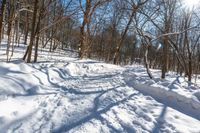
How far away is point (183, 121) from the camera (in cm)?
400

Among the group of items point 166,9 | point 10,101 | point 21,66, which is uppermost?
point 166,9

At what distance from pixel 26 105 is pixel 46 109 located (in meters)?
0.41

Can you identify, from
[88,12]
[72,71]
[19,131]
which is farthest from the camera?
[88,12]

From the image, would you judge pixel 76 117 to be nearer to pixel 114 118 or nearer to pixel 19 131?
pixel 114 118

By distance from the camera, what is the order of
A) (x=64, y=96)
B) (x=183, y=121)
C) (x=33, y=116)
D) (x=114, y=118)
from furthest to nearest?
(x=64, y=96)
(x=183, y=121)
(x=114, y=118)
(x=33, y=116)

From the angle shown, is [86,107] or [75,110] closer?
[75,110]

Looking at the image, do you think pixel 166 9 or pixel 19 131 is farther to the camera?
pixel 166 9

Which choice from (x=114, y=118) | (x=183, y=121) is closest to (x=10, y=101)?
(x=114, y=118)

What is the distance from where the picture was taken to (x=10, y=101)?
377 centimetres

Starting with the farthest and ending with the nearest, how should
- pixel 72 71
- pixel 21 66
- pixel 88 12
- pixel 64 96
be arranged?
pixel 88 12
pixel 72 71
pixel 21 66
pixel 64 96

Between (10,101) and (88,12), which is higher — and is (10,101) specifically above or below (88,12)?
below

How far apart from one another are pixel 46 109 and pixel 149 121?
205cm

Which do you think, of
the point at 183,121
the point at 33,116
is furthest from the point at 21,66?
the point at 183,121

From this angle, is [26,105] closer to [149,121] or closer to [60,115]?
[60,115]
